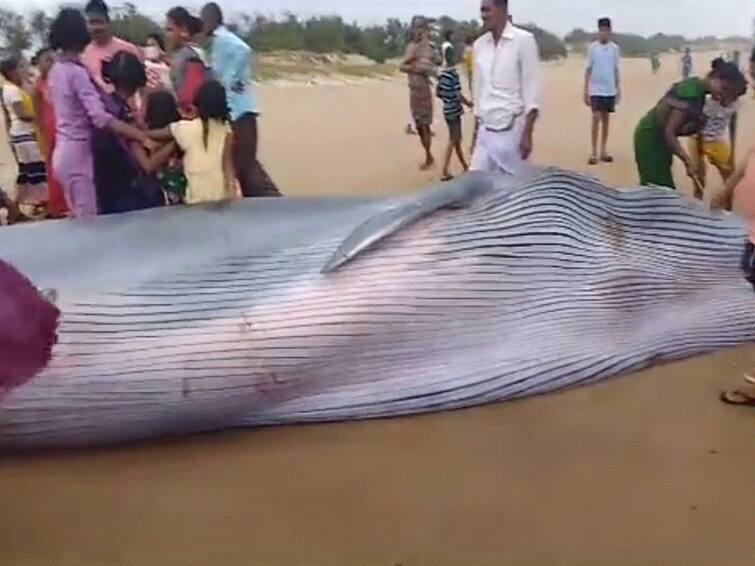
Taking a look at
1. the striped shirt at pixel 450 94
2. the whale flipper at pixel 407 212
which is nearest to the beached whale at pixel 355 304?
the whale flipper at pixel 407 212

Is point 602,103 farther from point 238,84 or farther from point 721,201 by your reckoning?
point 721,201

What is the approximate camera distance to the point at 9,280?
462 centimetres

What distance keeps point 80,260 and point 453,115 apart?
9.32m

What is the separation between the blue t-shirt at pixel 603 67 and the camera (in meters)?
14.7

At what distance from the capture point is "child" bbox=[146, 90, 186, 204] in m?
7.98

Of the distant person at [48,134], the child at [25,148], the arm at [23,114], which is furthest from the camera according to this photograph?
the arm at [23,114]

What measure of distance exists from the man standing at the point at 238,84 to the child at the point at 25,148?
1.88m

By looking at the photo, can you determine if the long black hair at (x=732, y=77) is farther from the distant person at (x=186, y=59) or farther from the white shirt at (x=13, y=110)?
the white shirt at (x=13, y=110)

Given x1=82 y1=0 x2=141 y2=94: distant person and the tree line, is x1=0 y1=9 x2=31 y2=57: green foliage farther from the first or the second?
x1=82 y1=0 x2=141 y2=94: distant person

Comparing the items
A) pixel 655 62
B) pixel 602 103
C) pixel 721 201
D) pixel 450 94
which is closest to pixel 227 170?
pixel 721 201

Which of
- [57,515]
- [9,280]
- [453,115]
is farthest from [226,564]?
[453,115]

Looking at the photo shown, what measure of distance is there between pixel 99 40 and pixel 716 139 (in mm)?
4973

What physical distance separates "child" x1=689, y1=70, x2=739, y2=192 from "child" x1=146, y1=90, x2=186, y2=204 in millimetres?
4250

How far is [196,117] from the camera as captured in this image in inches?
310
